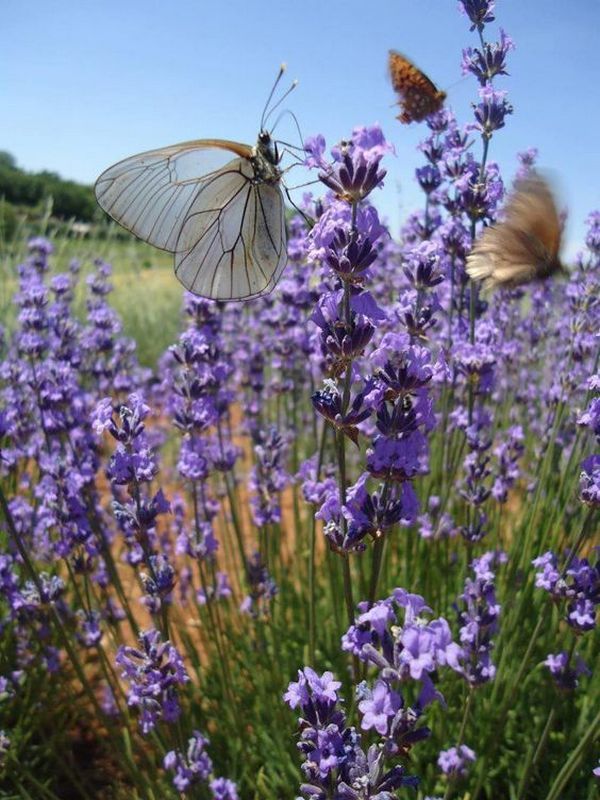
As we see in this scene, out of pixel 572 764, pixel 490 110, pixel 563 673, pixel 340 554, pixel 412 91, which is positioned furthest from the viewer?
pixel 412 91

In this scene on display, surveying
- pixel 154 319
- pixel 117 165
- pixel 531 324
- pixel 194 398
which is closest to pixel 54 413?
pixel 194 398

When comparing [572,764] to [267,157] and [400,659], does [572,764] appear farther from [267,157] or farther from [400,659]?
[267,157]

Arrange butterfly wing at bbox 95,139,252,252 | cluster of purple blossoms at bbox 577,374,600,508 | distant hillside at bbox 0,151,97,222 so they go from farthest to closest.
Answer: distant hillside at bbox 0,151,97,222
butterfly wing at bbox 95,139,252,252
cluster of purple blossoms at bbox 577,374,600,508

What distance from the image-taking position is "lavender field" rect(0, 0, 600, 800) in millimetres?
1498

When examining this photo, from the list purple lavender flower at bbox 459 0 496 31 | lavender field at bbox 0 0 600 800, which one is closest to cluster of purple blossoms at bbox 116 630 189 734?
lavender field at bbox 0 0 600 800

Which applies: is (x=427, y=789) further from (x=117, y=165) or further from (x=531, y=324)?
(x=531, y=324)

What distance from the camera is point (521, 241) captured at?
107 inches

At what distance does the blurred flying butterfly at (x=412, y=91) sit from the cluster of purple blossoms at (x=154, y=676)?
8.70ft

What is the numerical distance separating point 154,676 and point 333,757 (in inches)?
32.1

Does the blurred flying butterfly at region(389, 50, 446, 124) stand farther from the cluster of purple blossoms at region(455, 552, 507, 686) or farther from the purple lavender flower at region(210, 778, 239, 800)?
the purple lavender flower at region(210, 778, 239, 800)

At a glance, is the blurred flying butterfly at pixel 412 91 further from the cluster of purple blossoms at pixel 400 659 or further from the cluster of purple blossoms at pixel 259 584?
the cluster of purple blossoms at pixel 400 659

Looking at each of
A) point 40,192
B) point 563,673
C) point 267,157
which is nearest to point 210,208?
point 267,157

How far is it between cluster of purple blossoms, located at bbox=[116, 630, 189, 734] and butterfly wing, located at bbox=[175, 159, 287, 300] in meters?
1.54

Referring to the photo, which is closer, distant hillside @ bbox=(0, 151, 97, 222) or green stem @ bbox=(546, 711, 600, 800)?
green stem @ bbox=(546, 711, 600, 800)
